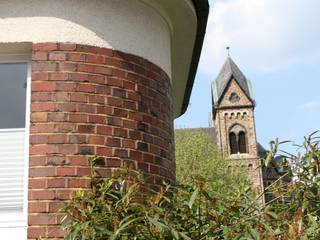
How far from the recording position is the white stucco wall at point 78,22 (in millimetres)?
4281

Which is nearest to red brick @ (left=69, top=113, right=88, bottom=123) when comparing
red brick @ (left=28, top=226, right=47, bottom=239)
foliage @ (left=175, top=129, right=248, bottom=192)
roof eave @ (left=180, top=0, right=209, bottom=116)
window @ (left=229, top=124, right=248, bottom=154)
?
red brick @ (left=28, top=226, right=47, bottom=239)

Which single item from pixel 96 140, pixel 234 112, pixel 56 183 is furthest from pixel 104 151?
pixel 234 112

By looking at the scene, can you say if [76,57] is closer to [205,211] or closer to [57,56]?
[57,56]

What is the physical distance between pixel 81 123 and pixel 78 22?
924mm

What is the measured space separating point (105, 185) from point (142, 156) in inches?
31.2

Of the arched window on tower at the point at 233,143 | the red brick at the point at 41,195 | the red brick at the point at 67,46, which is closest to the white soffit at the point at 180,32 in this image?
the red brick at the point at 67,46

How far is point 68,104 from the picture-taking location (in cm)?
416

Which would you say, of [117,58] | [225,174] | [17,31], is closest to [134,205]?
[117,58]

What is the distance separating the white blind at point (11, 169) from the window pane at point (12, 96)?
9 cm

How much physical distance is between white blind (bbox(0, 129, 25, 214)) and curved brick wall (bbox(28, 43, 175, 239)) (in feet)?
0.45

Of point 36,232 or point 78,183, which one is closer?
point 36,232

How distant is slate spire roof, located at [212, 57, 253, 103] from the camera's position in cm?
6831

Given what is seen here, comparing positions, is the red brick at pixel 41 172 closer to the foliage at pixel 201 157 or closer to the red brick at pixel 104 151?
the red brick at pixel 104 151

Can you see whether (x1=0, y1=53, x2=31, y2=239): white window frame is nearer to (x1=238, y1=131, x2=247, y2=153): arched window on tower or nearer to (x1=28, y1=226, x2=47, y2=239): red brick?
(x1=28, y1=226, x2=47, y2=239): red brick
